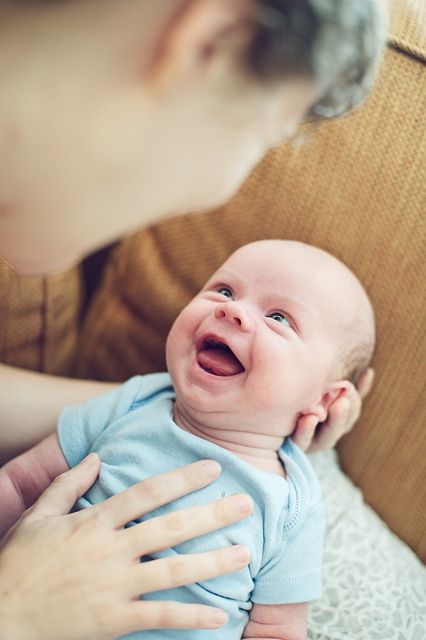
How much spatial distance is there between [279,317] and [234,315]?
8cm

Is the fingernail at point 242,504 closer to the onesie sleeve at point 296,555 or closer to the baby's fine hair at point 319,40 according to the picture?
the onesie sleeve at point 296,555

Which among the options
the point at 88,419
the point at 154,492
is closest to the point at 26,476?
the point at 88,419

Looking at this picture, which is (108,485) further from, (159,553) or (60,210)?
(60,210)

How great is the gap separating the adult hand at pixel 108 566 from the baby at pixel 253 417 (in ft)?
0.19

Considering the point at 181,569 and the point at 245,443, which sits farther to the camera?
the point at 245,443

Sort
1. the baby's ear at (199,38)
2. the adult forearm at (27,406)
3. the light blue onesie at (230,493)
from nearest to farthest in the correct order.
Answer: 1. the baby's ear at (199,38)
2. the light blue onesie at (230,493)
3. the adult forearm at (27,406)

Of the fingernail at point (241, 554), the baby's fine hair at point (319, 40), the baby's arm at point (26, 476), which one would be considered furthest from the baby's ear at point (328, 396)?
the baby's fine hair at point (319, 40)

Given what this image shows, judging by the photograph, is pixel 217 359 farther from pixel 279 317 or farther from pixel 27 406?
pixel 27 406

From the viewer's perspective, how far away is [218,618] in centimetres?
73

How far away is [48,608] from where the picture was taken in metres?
0.71

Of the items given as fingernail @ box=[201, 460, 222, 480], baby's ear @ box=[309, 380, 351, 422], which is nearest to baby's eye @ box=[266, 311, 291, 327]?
baby's ear @ box=[309, 380, 351, 422]

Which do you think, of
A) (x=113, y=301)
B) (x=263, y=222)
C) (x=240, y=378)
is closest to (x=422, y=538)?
(x=240, y=378)

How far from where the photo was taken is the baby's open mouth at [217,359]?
88 cm

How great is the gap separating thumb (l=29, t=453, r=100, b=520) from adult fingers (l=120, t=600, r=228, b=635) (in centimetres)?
16
